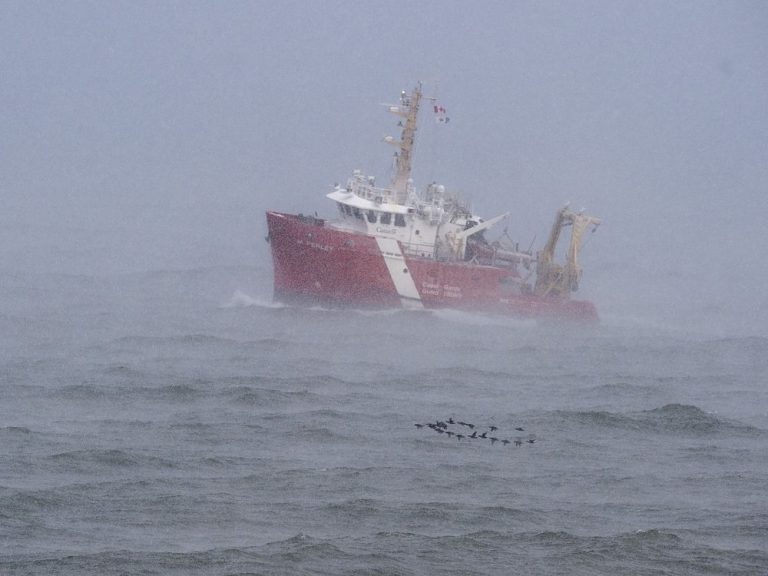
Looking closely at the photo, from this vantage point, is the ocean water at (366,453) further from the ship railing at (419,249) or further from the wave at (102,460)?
the ship railing at (419,249)

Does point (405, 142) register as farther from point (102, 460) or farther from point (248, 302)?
point (102, 460)

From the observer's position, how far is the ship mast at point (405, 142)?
Result: 2351 inches

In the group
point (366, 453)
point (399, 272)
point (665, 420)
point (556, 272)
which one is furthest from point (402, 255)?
point (366, 453)

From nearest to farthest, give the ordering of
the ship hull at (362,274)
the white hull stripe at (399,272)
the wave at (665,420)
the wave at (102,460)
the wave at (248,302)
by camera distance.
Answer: the wave at (102,460) < the wave at (665,420) < the ship hull at (362,274) < the white hull stripe at (399,272) < the wave at (248,302)

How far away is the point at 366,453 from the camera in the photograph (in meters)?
31.0

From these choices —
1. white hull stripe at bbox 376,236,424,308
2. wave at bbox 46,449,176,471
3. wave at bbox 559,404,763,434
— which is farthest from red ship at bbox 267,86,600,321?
wave at bbox 46,449,176,471

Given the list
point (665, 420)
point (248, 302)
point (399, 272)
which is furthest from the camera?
point (248, 302)

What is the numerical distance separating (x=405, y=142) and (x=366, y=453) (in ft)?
101

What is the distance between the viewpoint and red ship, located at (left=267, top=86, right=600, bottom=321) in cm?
5706

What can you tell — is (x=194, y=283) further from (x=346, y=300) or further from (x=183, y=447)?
(x=183, y=447)

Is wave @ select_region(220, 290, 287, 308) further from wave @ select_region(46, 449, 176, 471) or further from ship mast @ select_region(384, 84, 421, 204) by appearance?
wave @ select_region(46, 449, 176, 471)

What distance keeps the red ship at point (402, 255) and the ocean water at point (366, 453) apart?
3.47 metres

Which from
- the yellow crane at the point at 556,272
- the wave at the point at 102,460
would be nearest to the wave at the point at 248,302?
the yellow crane at the point at 556,272

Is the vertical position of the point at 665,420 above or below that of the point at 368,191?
below
